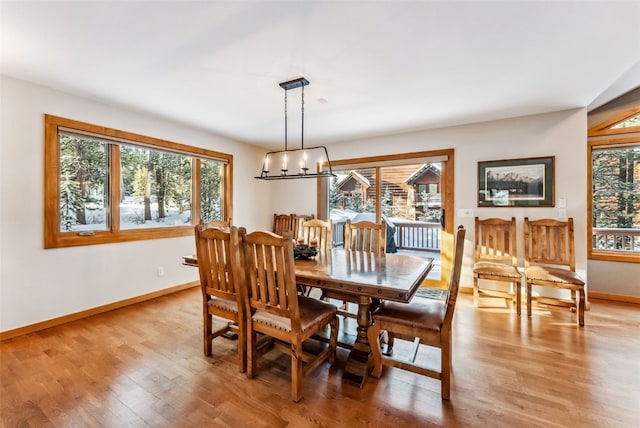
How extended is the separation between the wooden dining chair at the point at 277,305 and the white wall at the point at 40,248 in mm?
2355

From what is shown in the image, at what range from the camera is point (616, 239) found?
3.65m

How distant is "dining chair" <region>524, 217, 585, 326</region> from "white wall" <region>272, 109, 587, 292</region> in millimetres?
198

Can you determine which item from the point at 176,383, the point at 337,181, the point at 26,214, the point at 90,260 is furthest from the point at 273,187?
the point at 176,383

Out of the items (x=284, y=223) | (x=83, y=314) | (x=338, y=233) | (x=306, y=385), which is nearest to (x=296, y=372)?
(x=306, y=385)

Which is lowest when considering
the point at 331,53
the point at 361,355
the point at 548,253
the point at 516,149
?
the point at 361,355

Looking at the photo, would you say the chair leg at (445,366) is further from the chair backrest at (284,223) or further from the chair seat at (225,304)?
the chair backrest at (284,223)

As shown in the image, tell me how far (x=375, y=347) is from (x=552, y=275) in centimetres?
238

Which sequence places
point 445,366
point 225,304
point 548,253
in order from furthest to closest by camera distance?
point 548,253 < point 225,304 < point 445,366

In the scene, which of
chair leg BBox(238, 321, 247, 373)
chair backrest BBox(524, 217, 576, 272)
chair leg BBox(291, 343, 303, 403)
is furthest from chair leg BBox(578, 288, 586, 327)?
chair leg BBox(238, 321, 247, 373)

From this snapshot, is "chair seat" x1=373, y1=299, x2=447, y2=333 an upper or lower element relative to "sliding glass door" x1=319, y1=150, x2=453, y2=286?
lower

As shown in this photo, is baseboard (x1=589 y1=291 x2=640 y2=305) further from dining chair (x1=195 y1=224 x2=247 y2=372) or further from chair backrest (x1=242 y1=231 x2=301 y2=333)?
dining chair (x1=195 y1=224 x2=247 y2=372)

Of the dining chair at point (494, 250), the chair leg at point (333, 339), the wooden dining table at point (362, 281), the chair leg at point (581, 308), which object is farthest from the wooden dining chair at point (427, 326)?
the chair leg at point (581, 308)

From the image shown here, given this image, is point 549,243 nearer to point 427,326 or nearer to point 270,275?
point 427,326

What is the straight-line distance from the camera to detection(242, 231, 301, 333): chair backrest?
1728 millimetres
